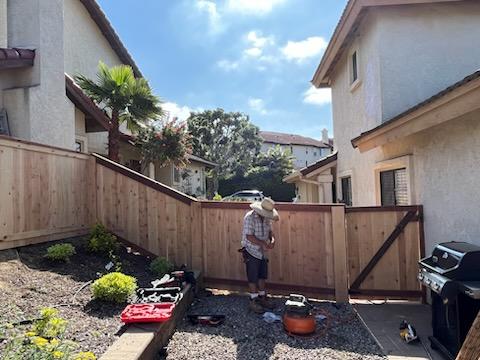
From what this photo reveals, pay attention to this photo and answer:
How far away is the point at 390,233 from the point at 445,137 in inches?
70.4

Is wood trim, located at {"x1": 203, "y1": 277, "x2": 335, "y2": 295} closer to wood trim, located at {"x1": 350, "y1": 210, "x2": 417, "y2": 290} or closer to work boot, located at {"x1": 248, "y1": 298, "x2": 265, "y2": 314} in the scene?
wood trim, located at {"x1": 350, "y1": 210, "x2": 417, "y2": 290}

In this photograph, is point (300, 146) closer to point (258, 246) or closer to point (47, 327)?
point (258, 246)

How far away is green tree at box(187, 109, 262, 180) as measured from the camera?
123 ft

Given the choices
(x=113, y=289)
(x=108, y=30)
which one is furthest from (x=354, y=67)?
(x=108, y=30)

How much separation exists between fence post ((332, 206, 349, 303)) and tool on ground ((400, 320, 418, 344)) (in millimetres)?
1350

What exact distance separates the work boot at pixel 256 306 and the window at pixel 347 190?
229 inches

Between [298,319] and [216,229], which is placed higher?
[216,229]

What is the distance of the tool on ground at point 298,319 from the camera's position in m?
4.59

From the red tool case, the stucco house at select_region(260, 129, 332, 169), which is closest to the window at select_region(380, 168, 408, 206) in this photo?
the red tool case

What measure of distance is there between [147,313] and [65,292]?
1346mm

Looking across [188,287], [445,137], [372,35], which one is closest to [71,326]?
[188,287]

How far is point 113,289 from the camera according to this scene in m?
4.48

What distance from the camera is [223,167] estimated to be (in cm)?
3800

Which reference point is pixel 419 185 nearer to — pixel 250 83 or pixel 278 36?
pixel 278 36
